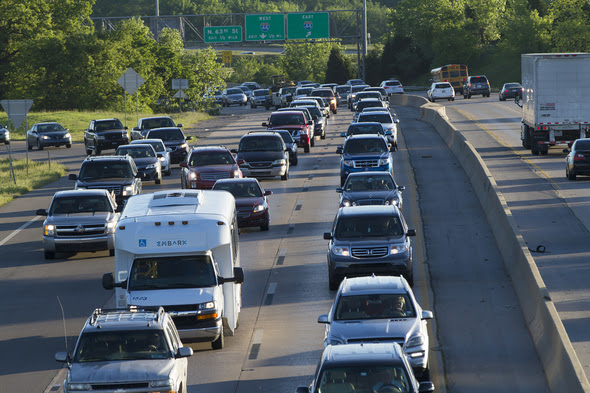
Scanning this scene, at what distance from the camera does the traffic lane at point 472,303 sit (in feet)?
47.3

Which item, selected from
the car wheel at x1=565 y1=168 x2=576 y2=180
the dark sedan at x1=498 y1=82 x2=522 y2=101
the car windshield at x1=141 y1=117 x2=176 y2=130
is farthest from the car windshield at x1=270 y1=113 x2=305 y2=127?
the dark sedan at x1=498 y1=82 x2=522 y2=101

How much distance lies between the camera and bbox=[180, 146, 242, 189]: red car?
32844mm

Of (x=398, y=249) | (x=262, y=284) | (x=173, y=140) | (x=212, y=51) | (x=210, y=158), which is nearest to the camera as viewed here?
(x=398, y=249)

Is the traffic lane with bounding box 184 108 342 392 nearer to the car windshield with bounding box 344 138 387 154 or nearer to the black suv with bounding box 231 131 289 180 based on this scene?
the black suv with bounding box 231 131 289 180

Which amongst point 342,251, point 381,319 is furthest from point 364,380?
point 342,251

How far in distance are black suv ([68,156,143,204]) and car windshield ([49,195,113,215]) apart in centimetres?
433

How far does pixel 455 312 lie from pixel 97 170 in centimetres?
1584

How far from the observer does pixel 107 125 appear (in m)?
50.6

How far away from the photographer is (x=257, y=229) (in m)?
28.0

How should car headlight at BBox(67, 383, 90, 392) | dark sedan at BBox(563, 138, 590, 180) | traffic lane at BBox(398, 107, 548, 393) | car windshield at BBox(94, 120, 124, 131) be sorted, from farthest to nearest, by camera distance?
car windshield at BBox(94, 120, 124, 131) < dark sedan at BBox(563, 138, 590, 180) < traffic lane at BBox(398, 107, 548, 393) < car headlight at BBox(67, 383, 90, 392)

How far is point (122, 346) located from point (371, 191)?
15.4 m

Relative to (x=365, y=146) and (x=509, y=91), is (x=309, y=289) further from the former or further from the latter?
(x=509, y=91)

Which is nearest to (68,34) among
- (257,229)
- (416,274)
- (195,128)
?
(195,128)

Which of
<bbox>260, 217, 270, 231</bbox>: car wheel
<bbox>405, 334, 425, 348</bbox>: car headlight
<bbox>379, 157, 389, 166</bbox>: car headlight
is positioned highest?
<bbox>379, 157, 389, 166</bbox>: car headlight
